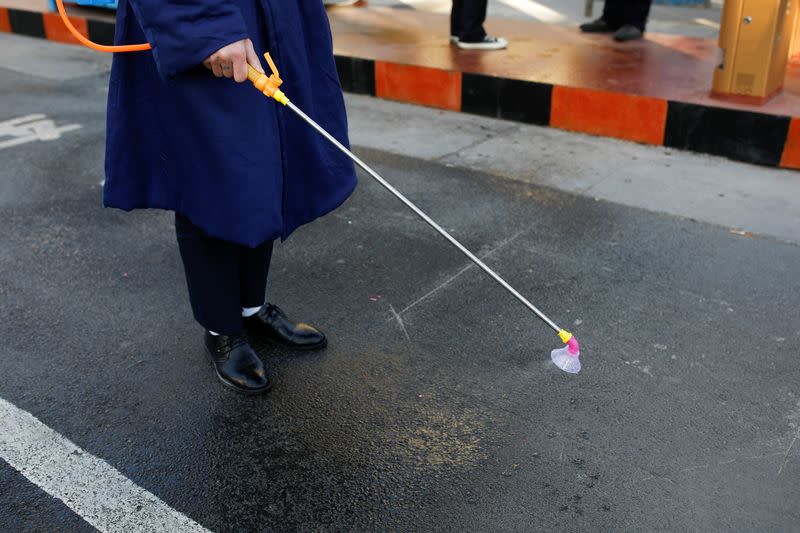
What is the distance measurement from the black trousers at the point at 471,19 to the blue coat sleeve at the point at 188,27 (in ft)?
14.6

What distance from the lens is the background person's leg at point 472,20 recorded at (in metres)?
6.14

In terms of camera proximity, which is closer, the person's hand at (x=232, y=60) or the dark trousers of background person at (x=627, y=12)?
the person's hand at (x=232, y=60)

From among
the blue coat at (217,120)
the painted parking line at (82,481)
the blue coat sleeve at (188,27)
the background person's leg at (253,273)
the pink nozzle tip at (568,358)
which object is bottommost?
the painted parking line at (82,481)

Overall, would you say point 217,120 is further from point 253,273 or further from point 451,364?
point 451,364

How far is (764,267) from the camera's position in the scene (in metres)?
3.23

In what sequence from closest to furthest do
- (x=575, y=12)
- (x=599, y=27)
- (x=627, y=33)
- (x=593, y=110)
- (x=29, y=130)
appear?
(x=593, y=110) → (x=29, y=130) → (x=627, y=33) → (x=599, y=27) → (x=575, y=12)

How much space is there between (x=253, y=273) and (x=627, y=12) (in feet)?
16.9

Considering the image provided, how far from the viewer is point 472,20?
6242 mm

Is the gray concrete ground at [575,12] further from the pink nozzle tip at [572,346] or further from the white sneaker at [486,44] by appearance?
the pink nozzle tip at [572,346]

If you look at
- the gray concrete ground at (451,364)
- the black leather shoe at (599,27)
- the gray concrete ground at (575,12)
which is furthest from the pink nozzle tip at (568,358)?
the gray concrete ground at (575,12)

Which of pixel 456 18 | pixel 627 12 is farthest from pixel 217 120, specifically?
pixel 627 12

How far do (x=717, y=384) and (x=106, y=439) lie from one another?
70.1 inches

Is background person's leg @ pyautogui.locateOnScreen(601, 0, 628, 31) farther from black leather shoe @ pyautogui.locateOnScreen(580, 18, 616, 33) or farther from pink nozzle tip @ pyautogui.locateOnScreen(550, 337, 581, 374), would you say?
pink nozzle tip @ pyautogui.locateOnScreen(550, 337, 581, 374)

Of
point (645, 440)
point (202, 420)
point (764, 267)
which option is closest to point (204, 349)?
point (202, 420)
